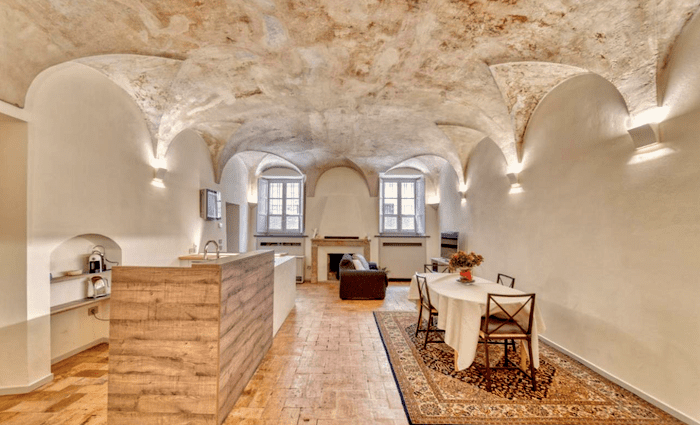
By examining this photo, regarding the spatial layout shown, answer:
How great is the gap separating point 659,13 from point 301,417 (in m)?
4.37

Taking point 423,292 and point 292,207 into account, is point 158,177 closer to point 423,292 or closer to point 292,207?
point 423,292

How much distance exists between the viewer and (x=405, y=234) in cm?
966

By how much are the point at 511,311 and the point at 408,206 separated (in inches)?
271

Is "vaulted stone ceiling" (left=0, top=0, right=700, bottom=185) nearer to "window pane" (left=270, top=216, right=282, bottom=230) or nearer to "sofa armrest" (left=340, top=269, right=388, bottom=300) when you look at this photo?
"sofa armrest" (left=340, top=269, right=388, bottom=300)

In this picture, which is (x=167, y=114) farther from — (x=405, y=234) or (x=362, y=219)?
(x=405, y=234)

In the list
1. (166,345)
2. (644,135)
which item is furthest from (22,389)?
(644,135)

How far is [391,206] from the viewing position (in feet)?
32.4

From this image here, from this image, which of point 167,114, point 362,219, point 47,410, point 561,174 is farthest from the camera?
point 362,219

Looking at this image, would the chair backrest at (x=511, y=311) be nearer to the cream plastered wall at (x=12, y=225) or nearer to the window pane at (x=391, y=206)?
the cream plastered wall at (x=12, y=225)

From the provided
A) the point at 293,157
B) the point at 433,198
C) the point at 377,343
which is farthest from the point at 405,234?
the point at 377,343

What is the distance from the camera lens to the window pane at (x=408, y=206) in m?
9.88

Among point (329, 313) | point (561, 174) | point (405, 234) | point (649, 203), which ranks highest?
point (561, 174)

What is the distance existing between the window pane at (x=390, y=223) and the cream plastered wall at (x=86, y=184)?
625cm

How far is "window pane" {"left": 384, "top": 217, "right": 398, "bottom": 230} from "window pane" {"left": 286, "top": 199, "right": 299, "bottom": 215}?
2953mm
